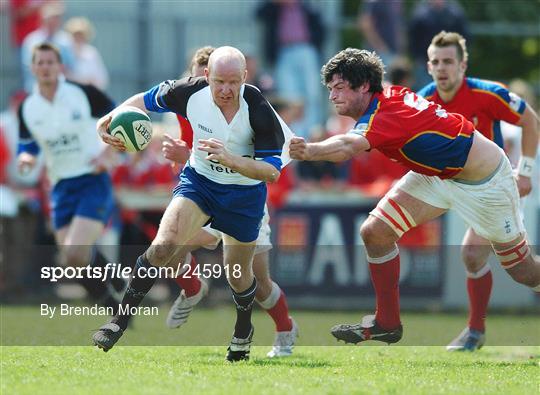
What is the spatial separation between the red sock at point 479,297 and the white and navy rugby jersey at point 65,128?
3762 mm

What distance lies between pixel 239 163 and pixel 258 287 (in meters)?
1.87

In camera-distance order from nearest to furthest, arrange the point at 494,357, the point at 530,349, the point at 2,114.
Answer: the point at 494,357, the point at 530,349, the point at 2,114

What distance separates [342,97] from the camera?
8.19 meters

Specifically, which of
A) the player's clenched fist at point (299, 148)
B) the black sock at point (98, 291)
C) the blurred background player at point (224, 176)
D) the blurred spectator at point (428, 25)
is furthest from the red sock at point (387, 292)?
the blurred spectator at point (428, 25)

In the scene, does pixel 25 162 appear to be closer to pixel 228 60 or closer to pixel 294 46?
pixel 228 60

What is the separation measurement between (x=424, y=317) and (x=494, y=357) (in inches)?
164

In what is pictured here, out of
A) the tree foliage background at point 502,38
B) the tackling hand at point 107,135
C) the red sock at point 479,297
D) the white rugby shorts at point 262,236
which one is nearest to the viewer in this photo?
the tackling hand at point 107,135

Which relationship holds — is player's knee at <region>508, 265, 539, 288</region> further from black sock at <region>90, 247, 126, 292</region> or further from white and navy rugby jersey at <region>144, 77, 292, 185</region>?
black sock at <region>90, 247, 126, 292</region>

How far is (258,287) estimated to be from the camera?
920 centimetres

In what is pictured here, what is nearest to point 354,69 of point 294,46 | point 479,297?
point 479,297

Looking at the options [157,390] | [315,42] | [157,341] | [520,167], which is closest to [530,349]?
[520,167]

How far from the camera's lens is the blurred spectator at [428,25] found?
16172 mm

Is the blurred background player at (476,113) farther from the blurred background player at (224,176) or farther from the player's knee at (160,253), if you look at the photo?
the player's knee at (160,253)

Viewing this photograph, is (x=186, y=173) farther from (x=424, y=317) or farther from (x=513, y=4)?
(x=513, y=4)
